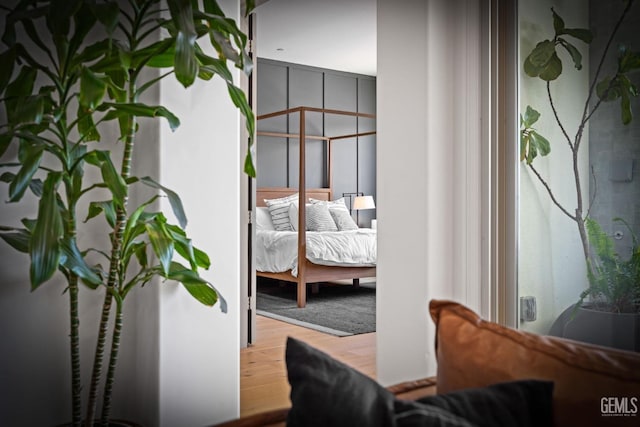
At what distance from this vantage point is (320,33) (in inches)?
267

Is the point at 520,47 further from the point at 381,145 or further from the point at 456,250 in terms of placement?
the point at 456,250

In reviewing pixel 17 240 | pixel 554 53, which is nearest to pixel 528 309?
pixel 554 53

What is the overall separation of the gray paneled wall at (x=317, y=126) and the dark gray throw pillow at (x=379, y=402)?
6.99 m

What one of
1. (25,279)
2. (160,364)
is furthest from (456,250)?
(25,279)

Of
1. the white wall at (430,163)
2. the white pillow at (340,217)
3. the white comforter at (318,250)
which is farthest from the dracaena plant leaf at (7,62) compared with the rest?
the white pillow at (340,217)

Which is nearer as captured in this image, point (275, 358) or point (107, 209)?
point (107, 209)

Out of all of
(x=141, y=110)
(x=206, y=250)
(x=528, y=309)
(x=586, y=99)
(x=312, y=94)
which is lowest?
(x=528, y=309)

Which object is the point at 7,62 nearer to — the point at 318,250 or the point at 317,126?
the point at 318,250

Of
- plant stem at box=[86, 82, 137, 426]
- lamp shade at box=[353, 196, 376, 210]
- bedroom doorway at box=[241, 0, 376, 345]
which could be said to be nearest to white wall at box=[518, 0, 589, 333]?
plant stem at box=[86, 82, 137, 426]

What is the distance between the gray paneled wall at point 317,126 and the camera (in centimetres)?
792

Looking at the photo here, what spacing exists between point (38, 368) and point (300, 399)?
1778mm

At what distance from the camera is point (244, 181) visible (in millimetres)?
4234

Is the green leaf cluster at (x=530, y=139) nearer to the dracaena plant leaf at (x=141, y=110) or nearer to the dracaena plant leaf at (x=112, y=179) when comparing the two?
the dracaena plant leaf at (x=141, y=110)

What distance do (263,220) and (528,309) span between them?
16.4 feet
